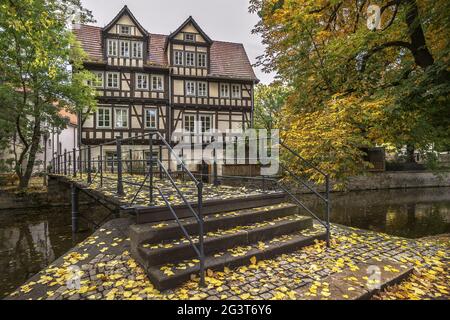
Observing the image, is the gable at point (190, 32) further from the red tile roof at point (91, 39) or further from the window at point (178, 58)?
the red tile roof at point (91, 39)

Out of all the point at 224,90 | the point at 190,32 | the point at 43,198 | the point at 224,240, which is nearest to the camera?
the point at 224,240

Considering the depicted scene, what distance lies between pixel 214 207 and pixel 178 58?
1868 cm

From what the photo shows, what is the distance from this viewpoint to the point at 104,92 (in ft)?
62.6

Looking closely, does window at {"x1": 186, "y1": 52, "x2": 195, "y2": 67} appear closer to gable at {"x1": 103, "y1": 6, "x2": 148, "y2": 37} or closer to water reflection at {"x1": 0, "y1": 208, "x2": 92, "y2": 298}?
gable at {"x1": 103, "y1": 6, "x2": 148, "y2": 37}

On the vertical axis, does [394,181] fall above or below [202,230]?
below

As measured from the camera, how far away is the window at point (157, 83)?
20.2 metres

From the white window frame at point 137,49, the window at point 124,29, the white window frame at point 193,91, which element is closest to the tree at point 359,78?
the white window frame at point 193,91

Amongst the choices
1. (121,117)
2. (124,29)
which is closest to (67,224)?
(121,117)

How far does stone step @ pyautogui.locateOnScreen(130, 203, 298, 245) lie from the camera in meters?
3.70

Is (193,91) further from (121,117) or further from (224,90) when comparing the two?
(121,117)

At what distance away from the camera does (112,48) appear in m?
19.2

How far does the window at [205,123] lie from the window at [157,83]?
154 inches
